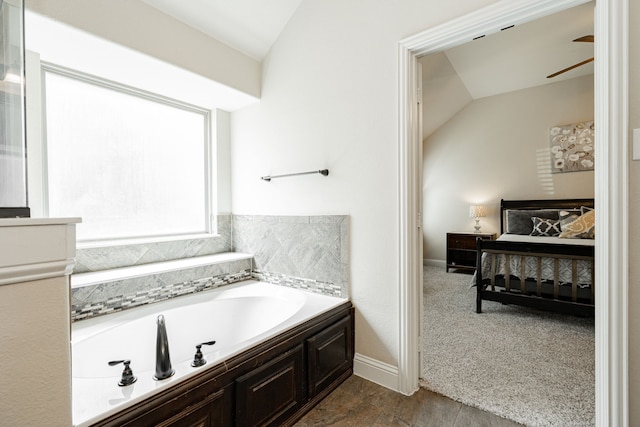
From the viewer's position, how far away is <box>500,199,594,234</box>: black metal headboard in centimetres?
420

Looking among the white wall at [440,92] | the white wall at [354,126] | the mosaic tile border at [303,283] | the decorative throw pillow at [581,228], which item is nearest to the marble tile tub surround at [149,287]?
the mosaic tile border at [303,283]

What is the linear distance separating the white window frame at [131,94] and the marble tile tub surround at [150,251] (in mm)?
48

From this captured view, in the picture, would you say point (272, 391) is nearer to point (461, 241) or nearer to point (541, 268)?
point (541, 268)

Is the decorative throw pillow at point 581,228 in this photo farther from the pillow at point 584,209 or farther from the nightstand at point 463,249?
the nightstand at point 463,249

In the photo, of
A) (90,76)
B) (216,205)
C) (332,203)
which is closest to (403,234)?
(332,203)

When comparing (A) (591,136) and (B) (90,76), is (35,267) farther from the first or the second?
(A) (591,136)

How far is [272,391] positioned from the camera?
1495 mm

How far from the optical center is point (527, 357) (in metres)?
2.27

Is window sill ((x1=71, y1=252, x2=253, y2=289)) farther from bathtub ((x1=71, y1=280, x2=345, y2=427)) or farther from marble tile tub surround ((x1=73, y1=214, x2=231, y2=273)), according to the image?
bathtub ((x1=71, y1=280, x2=345, y2=427))

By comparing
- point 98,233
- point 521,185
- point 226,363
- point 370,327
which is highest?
point 521,185

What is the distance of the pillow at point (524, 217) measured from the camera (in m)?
4.30

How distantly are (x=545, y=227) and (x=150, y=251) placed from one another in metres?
4.89

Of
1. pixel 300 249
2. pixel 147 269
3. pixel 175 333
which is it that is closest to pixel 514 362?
pixel 300 249

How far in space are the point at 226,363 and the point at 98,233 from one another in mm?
1677
